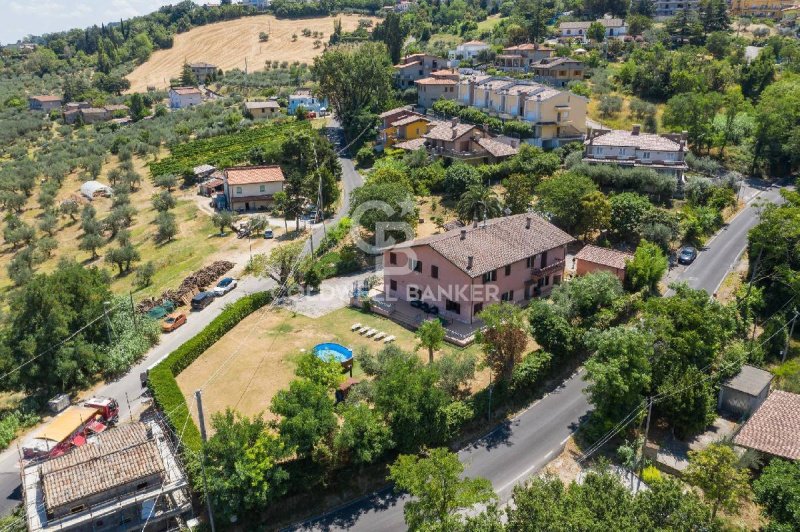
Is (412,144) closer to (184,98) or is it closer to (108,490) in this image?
(108,490)

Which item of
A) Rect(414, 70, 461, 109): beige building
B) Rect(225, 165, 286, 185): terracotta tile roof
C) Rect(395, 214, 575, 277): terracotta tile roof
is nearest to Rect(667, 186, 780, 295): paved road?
Rect(395, 214, 575, 277): terracotta tile roof

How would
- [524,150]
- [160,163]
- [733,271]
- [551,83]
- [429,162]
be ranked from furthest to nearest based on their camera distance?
[551,83] → [160,163] → [429,162] → [524,150] → [733,271]

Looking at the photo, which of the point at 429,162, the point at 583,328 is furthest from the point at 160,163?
the point at 583,328

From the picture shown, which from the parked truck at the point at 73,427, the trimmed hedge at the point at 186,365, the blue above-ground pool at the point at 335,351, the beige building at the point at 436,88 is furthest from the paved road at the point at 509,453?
the beige building at the point at 436,88

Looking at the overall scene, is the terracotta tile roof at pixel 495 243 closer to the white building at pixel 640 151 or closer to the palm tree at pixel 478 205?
the palm tree at pixel 478 205

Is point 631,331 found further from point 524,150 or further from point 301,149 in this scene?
point 301,149

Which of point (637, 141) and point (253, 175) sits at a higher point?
point (637, 141)

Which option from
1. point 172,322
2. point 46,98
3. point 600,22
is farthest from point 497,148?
point 46,98
